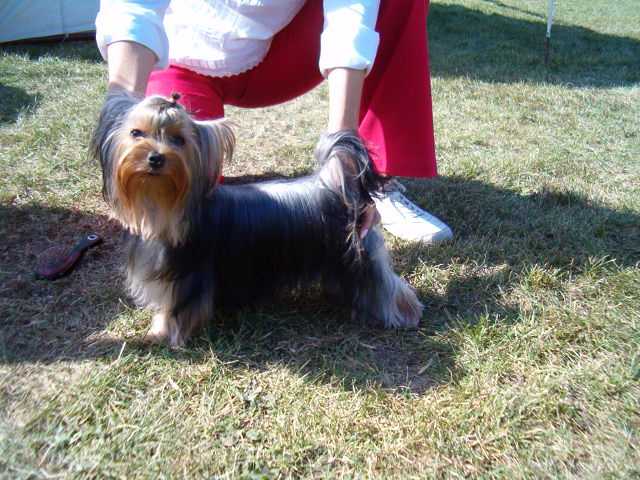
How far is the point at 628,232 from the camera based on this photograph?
2930mm

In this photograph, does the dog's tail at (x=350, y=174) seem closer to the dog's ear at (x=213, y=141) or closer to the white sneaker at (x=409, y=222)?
the dog's ear at (x=213, y=141)

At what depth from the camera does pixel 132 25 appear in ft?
6.00

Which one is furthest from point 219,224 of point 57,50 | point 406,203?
point 57,50

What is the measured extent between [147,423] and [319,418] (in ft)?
1.87

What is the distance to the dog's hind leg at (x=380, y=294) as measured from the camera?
2072mm

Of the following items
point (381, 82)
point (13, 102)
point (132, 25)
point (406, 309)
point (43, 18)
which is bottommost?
point (406, 309)

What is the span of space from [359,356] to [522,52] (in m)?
6.79

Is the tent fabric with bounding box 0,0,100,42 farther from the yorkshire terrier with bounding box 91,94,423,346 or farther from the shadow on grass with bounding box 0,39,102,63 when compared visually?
the yorkshire terrier with bounding box 91,94,423,346

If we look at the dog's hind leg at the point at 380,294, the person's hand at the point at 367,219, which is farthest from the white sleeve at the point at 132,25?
the dog's hind leg at the point at 380,294

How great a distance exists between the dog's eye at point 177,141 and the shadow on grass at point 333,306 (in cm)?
79

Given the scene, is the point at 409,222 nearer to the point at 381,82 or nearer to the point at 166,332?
the point at 381,82

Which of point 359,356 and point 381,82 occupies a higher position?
point 381,82

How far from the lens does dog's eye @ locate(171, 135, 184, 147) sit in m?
1.65

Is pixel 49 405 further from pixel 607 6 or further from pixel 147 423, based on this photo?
pixel 607 6
